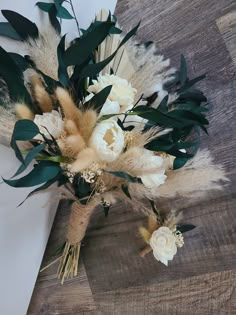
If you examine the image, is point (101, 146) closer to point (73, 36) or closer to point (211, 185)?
point (211, 185)

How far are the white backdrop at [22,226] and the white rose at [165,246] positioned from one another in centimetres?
28

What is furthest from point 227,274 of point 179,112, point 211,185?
point 179,112

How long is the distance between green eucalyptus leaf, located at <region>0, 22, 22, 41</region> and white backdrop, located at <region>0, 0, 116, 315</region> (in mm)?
30

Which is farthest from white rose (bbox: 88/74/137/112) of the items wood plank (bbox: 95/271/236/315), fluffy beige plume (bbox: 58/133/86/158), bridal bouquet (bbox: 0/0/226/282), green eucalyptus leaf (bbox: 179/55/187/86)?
wood plank (bbox: 95/271/236/315)

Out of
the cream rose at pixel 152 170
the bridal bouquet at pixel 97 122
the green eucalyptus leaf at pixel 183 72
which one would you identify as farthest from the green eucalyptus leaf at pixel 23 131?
the green eucalyptus leaf at pixel 183 72

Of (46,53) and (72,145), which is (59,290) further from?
(46,53)

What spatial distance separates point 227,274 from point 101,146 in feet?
1.47

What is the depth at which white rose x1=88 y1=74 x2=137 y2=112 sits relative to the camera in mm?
753

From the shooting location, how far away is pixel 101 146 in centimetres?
70

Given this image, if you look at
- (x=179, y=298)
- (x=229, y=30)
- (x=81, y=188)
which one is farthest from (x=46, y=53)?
(x=179, y=298)

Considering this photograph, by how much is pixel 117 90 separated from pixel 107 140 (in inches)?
4.2

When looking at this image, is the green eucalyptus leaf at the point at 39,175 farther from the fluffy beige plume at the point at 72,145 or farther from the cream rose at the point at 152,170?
the cream rose at the point at 152,170

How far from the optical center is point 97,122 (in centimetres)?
72

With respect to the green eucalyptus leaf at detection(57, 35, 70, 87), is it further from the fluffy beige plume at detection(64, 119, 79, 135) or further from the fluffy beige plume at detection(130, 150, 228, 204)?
the fluffy beige plume at detection(130, 150, 228, 204)
